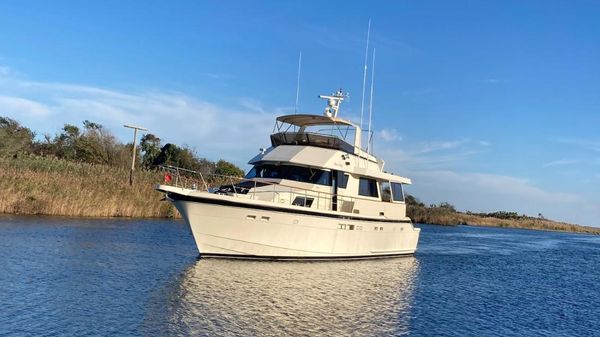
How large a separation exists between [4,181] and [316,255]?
17664 millimetres

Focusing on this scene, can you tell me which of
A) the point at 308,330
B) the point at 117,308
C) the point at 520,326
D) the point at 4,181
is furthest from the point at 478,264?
the point at 4,181

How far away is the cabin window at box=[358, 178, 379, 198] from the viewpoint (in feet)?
71.5

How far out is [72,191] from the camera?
2812 centimetres

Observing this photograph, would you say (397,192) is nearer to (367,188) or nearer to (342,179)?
(367,188)

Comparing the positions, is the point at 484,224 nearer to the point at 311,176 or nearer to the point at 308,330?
the point at 311,176

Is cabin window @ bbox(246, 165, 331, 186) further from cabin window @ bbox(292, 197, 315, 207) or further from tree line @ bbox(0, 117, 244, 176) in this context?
tree line @ bbox(0, 117, 244, 176)

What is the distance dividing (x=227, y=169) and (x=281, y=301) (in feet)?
154

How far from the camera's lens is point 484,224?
7962cm

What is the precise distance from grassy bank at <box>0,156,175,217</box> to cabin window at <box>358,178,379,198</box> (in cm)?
1585

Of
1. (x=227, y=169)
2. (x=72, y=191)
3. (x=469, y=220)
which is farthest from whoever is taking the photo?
(x=469, y=220)

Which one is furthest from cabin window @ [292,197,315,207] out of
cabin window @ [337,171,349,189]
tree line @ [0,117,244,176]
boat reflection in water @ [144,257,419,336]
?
tree line @ [0,117,244,176]

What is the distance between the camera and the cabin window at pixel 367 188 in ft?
71.5

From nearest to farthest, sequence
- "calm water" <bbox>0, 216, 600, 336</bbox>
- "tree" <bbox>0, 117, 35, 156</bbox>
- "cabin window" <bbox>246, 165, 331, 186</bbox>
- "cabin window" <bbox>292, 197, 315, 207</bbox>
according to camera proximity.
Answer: "calm water" <bbox>0, 216, 600, 336</bbox> → "cabin window" <bbox>292, 197, 315, 207</bbox> → "cabin window" <bbox>246, 165, 331, 186</bbox> → "tree" <bbox>0, 117, 35, 156</bbox>

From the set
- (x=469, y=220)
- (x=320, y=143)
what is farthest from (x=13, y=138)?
(x=469, y=220)
